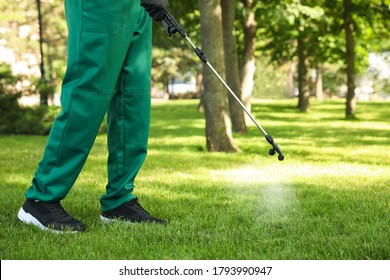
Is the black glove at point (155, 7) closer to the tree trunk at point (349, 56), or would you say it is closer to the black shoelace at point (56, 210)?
the black shoelace at point (56, 210)

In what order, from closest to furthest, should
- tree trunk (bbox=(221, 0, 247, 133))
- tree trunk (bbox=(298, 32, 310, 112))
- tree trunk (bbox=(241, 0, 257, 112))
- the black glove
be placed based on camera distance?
1. the black glove
2. tree trunk (bbox=(221, 0, 247, 133))
3. tree trunk (bbox=(241, 0, 257, 112))
4. tree trunk (bbox=(298, 32, 310, 112))

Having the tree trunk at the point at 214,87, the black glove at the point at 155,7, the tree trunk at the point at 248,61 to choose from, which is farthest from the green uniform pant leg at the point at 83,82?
the tree trunk at the point at 248,61

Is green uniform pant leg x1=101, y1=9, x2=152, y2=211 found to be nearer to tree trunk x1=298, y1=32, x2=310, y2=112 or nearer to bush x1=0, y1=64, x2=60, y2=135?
bush x1=0, y1=64, x2=60, y2=135

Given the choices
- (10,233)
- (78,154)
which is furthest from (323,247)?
(10,233)

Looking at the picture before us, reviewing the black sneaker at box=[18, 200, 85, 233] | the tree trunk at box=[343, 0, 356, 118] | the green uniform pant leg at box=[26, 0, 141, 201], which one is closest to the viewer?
the green uniform pant leg at box=[26, 0, 141, 201]

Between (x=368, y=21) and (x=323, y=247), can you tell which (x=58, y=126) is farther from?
(x=368, y=21)

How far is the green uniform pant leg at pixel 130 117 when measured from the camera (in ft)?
13.2

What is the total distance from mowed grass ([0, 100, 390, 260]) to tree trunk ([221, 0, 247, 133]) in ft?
18.2

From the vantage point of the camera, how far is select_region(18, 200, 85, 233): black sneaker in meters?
3.84

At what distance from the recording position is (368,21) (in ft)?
68.3

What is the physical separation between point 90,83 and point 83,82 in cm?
4

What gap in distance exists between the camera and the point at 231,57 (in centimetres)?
1432

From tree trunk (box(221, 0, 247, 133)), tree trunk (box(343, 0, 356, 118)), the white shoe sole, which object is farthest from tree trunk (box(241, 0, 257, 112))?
the white shoe sole

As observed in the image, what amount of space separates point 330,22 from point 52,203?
20144 millimetres
